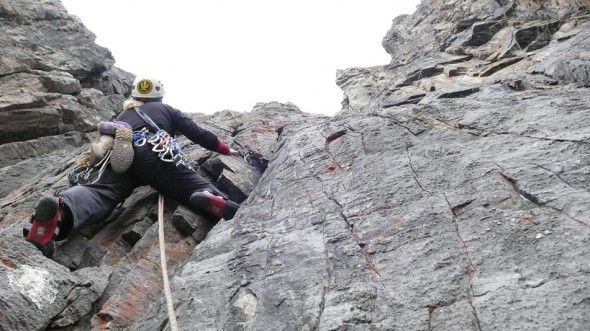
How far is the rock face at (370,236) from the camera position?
3490 mm

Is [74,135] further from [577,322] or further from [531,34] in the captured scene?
[531,34]

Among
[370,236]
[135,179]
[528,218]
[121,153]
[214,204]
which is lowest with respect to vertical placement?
[528,218]

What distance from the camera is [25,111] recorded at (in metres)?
11.5

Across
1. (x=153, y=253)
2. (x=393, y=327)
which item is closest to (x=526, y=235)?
(x=393, y=327)

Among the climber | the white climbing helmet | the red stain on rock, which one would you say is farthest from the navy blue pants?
the red stain on rock

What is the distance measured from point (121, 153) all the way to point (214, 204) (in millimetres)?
1669

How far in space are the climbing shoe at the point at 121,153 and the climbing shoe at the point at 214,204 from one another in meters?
1.17

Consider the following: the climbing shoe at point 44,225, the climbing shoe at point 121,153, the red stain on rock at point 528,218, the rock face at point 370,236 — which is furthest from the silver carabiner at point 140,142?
the red stain on rock at point 528,218

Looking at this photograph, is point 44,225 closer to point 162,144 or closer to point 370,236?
point 162,144

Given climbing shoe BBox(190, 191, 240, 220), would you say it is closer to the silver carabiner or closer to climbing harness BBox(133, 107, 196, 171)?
climbing harness BBox(133, 107, 196, 171)

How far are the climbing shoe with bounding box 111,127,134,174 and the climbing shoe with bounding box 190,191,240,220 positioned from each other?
3.85 feet

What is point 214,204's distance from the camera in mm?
6688

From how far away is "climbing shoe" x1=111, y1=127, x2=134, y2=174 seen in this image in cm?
667

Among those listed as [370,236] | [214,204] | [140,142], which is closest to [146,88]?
[140,142]
